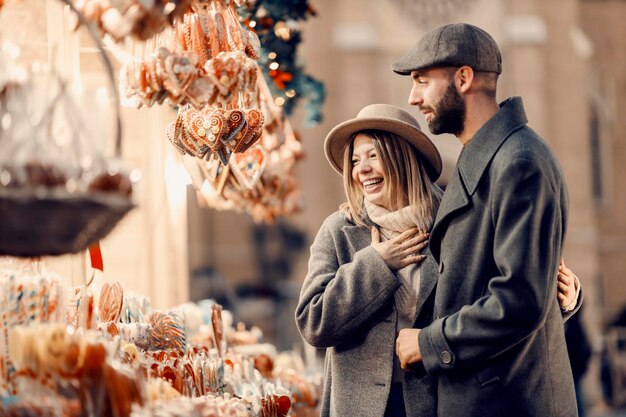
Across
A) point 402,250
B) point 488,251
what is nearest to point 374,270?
point 402,250

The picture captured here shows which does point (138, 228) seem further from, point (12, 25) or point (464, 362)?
point (464, 362)

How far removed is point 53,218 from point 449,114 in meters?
1.58

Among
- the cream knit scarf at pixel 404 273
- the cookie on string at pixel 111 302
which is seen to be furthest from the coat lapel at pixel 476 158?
the cookie on string at pixel 111 302

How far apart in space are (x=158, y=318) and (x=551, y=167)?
5.53ft

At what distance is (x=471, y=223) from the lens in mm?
4246

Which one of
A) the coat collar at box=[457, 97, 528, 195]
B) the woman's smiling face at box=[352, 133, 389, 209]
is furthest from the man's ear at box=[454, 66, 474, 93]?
the woman's smiling face at box=[352, 133, 389, 209]

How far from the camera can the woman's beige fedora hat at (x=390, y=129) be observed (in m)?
4.70

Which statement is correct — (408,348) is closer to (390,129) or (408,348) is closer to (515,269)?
(515,269)

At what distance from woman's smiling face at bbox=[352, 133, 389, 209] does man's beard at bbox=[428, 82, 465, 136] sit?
1.28 ft

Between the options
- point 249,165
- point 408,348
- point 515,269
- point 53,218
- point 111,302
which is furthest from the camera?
point 249,165

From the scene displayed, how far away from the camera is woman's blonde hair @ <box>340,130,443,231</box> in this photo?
4.66 meters

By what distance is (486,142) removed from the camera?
4.27 meters

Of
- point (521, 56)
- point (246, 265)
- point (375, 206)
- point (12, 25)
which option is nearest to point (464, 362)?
point (375, 206)

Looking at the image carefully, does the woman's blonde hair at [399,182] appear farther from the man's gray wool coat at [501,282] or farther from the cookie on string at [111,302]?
the cookie on string at [111,302]
